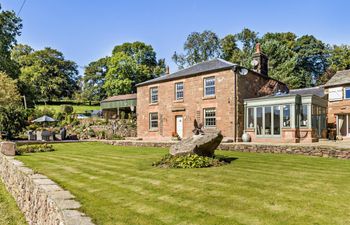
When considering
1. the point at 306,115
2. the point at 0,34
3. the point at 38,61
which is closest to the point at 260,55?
the point at 306,115

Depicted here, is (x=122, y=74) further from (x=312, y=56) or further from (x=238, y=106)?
(x=238, y=106)

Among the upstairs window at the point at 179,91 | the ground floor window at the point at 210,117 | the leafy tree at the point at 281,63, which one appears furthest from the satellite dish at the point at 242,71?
the leafy tree at the point at 281,63

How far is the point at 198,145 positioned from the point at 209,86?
13.8 metres

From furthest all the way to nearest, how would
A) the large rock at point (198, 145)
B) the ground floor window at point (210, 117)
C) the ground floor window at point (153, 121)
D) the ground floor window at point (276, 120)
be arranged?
the ground floor window at point (153, 121) → the ground floor window at point (210, 117) → the ground floor window at point (276, 120) → the large rock at point (198, 145)

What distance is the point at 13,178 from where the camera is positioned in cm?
994

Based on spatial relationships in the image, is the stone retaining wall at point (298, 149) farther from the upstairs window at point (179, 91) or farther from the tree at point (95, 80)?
the tree at point (95, 80)

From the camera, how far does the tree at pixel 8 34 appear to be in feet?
101

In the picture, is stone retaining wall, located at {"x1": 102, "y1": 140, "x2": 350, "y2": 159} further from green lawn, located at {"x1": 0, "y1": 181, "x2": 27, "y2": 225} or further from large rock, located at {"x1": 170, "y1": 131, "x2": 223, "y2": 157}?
green lawn, located at {"x1": 0, "y1": 181, "x2": 27, "y2": 225}

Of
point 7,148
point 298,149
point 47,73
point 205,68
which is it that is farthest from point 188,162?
point 47,73

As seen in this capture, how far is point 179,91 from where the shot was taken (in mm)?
25984

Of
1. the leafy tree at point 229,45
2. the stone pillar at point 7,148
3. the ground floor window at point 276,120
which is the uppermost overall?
the leafy tree at point 229,45

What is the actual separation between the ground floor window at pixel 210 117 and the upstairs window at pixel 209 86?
135 centimetres

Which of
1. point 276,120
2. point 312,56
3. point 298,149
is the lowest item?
point 298,149

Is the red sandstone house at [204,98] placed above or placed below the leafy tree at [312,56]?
below
